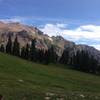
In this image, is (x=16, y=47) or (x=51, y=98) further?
(x=16, y=47)

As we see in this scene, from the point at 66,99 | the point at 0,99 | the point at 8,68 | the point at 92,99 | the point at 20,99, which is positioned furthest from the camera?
the point at 8,68

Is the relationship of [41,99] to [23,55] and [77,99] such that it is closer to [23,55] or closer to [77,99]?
[77,99]

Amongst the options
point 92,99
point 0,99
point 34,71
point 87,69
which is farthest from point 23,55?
point 0,99

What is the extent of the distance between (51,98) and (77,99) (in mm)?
3123

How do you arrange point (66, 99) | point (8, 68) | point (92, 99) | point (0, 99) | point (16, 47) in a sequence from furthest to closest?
point (16, 47) → point (8, 68) → point (92, 99) → point (66, 99) → point (0, 99)

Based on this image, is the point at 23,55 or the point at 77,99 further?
the point at 23,55

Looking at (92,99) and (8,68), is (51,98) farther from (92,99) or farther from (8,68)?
(8,68)

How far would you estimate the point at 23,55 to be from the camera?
655 ft

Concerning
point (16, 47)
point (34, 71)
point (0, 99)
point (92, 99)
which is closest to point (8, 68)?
point (34, 71)

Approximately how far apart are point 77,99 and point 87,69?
16378cm

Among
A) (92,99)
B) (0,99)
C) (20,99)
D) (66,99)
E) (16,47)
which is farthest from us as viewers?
(16,47)

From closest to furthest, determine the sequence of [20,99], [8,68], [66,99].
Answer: [20,99]
[66,99]
[8,68]

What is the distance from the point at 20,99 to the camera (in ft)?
107

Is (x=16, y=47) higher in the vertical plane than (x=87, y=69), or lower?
higher
